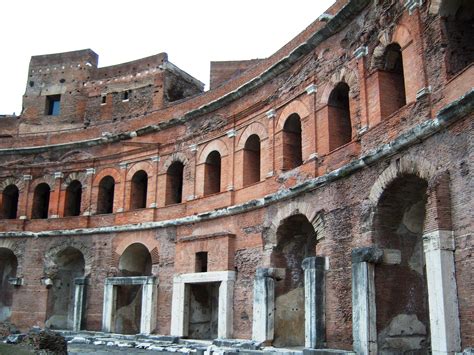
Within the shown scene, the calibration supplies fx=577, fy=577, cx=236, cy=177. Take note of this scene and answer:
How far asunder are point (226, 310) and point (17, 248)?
1004 cm

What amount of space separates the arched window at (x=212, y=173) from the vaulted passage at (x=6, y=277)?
29.9ft

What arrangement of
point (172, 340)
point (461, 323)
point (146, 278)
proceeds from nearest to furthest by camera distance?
point (461, 323) → point (172, 340) → point (146, 278)

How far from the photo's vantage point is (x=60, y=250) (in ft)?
66.6

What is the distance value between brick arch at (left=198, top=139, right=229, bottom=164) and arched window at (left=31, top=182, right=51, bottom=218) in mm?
7670

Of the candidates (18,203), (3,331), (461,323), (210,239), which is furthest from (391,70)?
(18,203)

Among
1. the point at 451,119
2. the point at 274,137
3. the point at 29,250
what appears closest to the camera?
the point at 451,119

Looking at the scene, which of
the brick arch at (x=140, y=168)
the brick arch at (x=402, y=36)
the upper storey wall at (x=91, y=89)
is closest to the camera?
the brick arch at (x=402, y=36)

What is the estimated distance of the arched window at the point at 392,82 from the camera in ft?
35.5

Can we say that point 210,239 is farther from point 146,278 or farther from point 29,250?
point 29,250

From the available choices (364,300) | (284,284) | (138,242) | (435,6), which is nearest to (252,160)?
(284,284)

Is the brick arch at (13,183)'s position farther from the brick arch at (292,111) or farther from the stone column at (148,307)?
the brick arch at (292,111)

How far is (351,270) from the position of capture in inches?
417

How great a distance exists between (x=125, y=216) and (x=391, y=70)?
36.1 feet

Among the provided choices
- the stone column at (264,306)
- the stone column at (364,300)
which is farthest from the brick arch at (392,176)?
the stone column at (264,306)
